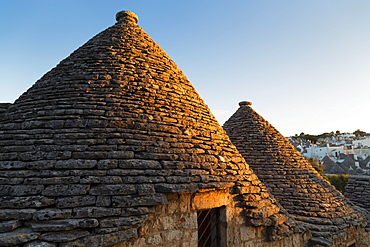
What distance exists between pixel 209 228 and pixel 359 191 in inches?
283

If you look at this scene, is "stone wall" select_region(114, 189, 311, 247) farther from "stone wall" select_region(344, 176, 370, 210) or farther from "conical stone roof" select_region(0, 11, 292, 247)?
"stone wall" select_region(344, 176, 370, 210)

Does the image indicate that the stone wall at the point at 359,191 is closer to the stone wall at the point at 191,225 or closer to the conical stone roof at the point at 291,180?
the conical stone roof at the point at 291,180

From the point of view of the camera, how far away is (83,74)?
3.95 m

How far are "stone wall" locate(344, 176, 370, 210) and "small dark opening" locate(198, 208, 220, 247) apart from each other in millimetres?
6791

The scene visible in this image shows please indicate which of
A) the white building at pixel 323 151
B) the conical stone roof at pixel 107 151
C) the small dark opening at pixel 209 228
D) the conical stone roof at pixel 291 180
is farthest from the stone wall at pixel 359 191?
the white building at pixel 323 151

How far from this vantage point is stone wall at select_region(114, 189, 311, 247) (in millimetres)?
2955

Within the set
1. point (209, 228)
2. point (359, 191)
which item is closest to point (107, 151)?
point (209, 228)

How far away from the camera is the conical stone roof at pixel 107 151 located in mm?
2619

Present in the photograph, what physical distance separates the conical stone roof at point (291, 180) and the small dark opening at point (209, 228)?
2648 mm

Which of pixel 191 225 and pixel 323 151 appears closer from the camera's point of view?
pixel 191 225

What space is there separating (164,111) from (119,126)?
0.83 m

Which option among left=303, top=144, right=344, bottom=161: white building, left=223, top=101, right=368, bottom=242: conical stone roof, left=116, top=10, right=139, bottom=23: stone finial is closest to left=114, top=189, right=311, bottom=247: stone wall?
left=223, top=101, right=368, bottom=242: conical stone roof

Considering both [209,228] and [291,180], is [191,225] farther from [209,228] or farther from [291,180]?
[291,180]

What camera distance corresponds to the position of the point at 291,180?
241 inches
